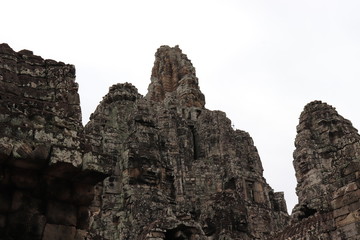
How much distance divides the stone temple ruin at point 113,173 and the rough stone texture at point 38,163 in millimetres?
11

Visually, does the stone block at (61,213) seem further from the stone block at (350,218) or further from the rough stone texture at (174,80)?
the rough stone texture at (174,80)

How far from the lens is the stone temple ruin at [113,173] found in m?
5.07

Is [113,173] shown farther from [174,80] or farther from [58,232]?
[174,80]

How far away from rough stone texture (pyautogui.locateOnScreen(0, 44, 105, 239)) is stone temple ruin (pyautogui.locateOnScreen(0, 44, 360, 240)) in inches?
0.4

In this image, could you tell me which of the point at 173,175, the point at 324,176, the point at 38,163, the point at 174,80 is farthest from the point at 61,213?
the point at 174,80

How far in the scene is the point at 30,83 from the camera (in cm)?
580

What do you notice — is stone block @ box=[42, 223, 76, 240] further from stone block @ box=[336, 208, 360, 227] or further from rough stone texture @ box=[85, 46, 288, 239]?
→ stone block @ box=[336, 208, 360, 227]

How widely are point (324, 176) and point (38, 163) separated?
19598 millimetres

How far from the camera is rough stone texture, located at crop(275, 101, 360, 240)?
10.9 m

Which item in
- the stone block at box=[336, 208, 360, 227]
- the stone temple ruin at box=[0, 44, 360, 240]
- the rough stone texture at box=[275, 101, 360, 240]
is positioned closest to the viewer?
the stone temple ruin at box=[0, 44, 360, 240]

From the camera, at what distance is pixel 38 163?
503cm

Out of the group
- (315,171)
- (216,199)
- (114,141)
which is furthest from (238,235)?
(315,171)

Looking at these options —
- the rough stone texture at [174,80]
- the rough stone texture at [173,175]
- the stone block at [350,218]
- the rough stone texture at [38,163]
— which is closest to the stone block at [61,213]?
the rough stone texture at [38,163]

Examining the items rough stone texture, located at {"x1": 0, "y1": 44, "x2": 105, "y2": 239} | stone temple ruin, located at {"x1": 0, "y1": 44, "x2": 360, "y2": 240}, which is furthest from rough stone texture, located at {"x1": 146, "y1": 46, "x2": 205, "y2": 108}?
rough stone texture, located at {"x1": 0, "y1": 44, "x2": 105, "y2": 239}
